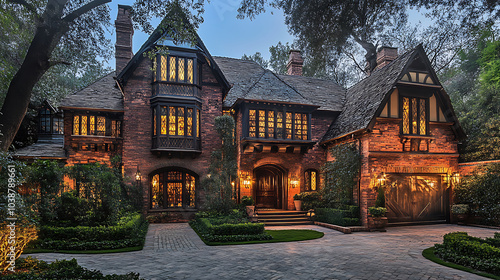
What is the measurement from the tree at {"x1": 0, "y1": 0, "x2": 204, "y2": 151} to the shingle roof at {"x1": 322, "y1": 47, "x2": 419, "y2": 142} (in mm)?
11191

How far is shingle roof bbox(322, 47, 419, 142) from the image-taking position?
16.3 meters

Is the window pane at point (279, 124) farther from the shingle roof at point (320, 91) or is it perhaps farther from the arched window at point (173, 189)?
the arched window at point (173, 189)

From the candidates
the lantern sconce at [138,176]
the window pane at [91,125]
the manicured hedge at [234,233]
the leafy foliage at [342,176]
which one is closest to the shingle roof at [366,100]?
the leafy foliage at [342,176]

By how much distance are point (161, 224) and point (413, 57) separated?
17050 millimetres

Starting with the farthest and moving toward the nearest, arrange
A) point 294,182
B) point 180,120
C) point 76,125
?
point 294,182 → point 180,120 → point 76,125

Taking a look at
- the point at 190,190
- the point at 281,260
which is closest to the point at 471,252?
the point at 281,260

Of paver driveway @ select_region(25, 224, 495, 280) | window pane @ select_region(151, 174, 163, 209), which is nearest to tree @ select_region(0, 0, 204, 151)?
paver driveway @ select_region(25, 224, 495, 280)

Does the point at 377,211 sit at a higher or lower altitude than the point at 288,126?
lower

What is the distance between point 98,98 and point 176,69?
17.5 ft

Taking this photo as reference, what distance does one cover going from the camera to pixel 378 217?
49.8 feet

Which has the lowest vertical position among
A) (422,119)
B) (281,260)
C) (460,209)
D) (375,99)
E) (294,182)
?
(281,260)

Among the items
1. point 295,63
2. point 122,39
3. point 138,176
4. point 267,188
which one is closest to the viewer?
point 138,176

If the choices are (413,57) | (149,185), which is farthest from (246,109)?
(413,57)

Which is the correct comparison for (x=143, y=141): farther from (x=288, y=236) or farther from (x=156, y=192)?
(x=288, y=236)
